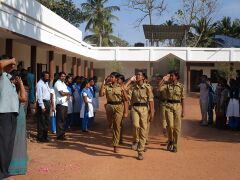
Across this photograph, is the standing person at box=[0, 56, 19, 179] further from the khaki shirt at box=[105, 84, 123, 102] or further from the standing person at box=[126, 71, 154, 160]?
the khaki shirt at box=[105, 84, 123, 102]

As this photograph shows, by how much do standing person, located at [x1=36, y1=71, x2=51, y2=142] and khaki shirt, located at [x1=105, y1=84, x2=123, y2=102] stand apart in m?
1.56

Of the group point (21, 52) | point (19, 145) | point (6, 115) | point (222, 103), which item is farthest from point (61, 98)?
point (21, 52)

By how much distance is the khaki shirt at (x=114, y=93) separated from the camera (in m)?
7.99

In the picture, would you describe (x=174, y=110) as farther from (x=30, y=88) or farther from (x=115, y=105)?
(x=30, y=88)

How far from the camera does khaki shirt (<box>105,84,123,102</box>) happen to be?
799 cm

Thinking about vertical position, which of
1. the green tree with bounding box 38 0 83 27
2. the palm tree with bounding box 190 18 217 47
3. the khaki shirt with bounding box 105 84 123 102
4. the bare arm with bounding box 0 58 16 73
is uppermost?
the green tree with bounding box 38 0 83 27

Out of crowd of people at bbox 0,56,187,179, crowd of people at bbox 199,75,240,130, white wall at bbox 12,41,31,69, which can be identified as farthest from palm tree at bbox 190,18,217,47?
crowd of people at bbox 0,56,187,179

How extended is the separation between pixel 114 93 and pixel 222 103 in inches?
192

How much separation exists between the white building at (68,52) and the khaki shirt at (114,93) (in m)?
4.00

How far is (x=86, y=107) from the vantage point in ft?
35.2

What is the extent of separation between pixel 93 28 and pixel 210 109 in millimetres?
29145

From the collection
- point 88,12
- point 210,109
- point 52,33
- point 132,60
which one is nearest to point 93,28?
point 88,12

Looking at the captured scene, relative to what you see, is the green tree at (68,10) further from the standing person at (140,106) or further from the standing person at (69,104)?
the standing person at (140,106)

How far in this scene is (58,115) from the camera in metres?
9.07
